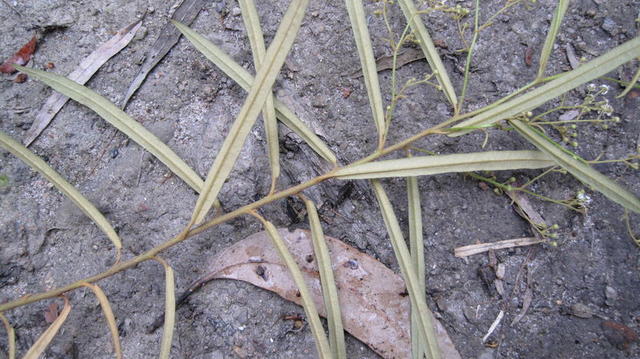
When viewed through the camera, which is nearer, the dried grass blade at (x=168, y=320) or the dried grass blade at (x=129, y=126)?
the dried grass blade at (x=168, y=320)

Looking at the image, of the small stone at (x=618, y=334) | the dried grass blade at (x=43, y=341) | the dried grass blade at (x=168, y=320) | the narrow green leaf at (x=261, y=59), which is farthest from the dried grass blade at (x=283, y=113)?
the small stone at (x=618, y=334)

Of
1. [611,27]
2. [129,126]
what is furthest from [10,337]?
[611,27]

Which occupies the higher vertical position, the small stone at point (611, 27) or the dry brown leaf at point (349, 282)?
the small stone at point (611, 27)

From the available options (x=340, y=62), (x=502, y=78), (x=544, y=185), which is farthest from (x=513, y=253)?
(x=340, y=62)

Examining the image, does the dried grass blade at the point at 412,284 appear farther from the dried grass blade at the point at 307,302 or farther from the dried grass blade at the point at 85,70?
the dried grass blade at the point at 85,70

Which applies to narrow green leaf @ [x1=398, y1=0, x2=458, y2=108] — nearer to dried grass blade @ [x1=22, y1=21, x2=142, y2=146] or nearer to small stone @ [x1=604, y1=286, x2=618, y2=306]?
small stone @ [x1=604, y1=286, x2=618, y2=306]

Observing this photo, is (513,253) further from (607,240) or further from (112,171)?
(112,171)
